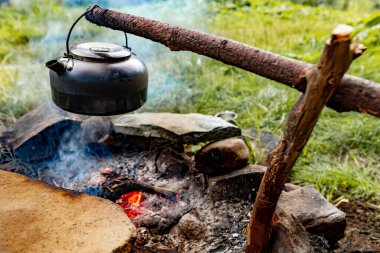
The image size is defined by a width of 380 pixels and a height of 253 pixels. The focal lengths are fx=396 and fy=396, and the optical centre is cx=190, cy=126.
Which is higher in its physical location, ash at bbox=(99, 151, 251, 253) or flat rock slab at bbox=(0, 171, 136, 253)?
flat rock slab at bbox=(0, 171, 136, 253)

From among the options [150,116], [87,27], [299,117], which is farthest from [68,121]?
[87,27]

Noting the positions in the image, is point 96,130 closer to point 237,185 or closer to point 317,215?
point 237,185

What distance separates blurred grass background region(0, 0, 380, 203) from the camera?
12.8 ft

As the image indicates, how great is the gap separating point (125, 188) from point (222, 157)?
0.74 meters

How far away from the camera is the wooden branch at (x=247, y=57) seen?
1.57m

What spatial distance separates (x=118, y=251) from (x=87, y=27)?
222 inches

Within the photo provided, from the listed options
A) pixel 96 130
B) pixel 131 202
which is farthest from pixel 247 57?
pixel 96 130

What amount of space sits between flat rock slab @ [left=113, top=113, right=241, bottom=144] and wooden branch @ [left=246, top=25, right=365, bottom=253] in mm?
1030

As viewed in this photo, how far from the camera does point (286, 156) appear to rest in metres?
1.78

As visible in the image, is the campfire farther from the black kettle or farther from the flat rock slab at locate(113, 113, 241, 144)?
the black kettle

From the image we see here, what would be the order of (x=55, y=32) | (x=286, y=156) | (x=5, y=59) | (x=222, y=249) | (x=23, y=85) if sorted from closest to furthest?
(x=286, y=156)
(x=222, y=249)
(x=23, y=85)
(x=5, y=59)
(x=55, y=32)

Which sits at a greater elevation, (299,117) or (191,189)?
(299,117)

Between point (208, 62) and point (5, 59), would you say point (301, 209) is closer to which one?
point (208, 62)

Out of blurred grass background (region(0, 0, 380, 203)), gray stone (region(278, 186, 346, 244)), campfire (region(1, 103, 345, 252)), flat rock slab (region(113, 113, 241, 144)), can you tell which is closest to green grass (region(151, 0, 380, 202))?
blurred grass background (region(0, 0, 380, 203))
